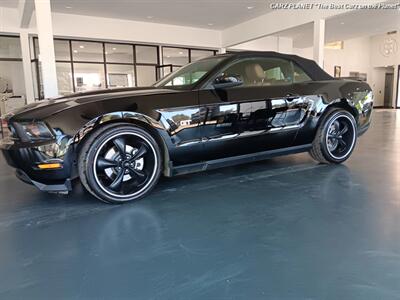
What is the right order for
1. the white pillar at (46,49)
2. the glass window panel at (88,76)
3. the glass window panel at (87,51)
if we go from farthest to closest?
the glass window panel at (88,76)
the glass window panel at (87,51)
the white pillar at (46,49)

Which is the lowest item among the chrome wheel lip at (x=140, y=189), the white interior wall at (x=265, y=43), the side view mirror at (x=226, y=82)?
the chrome wheel lip at (x=140, y=189)

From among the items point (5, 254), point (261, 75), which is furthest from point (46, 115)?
point (261, 75)

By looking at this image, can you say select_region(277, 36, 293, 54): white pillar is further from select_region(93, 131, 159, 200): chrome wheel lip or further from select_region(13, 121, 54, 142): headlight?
select_region(13, 121, 54, 142): headlight

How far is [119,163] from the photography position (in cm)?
→ 265

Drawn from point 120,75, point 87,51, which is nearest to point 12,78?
point 87,51

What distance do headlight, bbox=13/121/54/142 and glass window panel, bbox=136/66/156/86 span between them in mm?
12237

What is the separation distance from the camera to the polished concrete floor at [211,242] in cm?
147

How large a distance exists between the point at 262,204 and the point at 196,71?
1546 mm

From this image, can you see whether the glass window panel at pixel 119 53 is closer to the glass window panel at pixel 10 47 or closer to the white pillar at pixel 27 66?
the white pillar at pixel 27 66

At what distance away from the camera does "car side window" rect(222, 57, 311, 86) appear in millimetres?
3254

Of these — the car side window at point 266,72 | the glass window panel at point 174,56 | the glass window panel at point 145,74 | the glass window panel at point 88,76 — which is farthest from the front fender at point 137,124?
the glass window panel at point 174,56

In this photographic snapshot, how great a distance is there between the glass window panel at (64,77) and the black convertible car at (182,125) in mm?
10471

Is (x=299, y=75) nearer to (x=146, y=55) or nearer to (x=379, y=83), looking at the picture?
(x=146, y=55)

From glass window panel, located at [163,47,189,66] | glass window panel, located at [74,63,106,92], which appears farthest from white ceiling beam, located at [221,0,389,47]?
glass window panel, located at [74,63,106,92]
